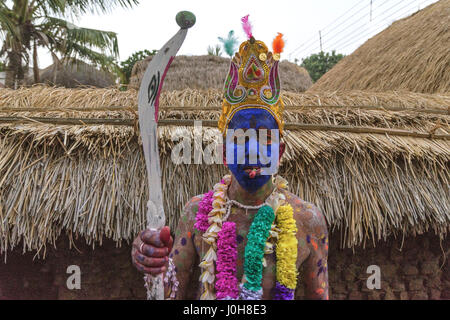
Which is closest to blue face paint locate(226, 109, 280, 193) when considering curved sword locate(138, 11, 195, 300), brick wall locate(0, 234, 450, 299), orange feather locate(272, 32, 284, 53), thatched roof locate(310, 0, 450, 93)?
orange feather locate(272, 32, 284, 53)

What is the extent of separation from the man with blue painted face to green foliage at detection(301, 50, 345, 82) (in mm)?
18297

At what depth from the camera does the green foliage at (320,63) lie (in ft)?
63.4

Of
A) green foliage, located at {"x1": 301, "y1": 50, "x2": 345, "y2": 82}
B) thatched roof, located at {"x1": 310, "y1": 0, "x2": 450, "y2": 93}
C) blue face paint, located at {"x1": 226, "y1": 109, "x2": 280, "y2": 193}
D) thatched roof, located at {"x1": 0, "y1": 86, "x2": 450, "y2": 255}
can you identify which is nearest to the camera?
blue face paint, located at {"x1": 226, "y1": 109, "x2": 280, "y2": 193}

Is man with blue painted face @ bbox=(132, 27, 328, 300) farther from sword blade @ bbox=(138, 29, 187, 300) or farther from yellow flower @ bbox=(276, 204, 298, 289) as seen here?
sword blade @ bbox=(138, 29, 187, 300)

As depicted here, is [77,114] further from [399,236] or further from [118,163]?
[399,236]

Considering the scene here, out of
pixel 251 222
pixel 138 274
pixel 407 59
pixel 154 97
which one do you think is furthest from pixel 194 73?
pixel 154 97

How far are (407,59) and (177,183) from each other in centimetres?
397

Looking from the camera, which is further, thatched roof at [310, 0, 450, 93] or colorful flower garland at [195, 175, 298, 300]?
thatched roof at [310, 0, 450, 93]

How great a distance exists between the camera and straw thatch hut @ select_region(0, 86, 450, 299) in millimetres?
2537

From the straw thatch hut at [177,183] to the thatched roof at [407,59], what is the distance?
4.64 feet

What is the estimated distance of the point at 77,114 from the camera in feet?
9.52

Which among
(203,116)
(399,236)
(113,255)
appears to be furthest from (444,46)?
(113,255)

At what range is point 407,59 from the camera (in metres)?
4.93

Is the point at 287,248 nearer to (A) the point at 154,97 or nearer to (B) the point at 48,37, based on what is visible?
(A) the point at 154,97
